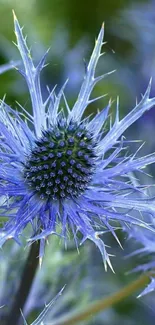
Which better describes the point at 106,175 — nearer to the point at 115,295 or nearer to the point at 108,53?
the point at 115,295

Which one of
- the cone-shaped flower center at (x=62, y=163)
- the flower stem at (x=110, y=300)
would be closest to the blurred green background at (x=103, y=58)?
the flower stem at (x=110, y=300)

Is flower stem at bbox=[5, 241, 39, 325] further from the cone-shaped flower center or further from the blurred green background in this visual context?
the blurred green background

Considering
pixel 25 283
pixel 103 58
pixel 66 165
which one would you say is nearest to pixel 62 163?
pixel 66 165

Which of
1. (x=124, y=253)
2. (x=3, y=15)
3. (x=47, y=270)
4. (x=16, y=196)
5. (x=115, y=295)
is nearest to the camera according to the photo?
(x=16, y=196)

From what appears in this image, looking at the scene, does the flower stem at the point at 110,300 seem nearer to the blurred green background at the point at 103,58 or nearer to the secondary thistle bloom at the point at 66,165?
the secondary thistle bloom at the point at 66,165

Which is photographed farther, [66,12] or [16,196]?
[66,12]

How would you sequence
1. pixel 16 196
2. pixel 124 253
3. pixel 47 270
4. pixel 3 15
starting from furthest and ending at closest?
pixel 3 15 → pixel 124 253 → pixel 47 270 → pixel 16 196

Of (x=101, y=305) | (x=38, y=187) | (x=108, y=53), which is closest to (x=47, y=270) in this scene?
(x=101, y=305)

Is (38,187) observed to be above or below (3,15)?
below
